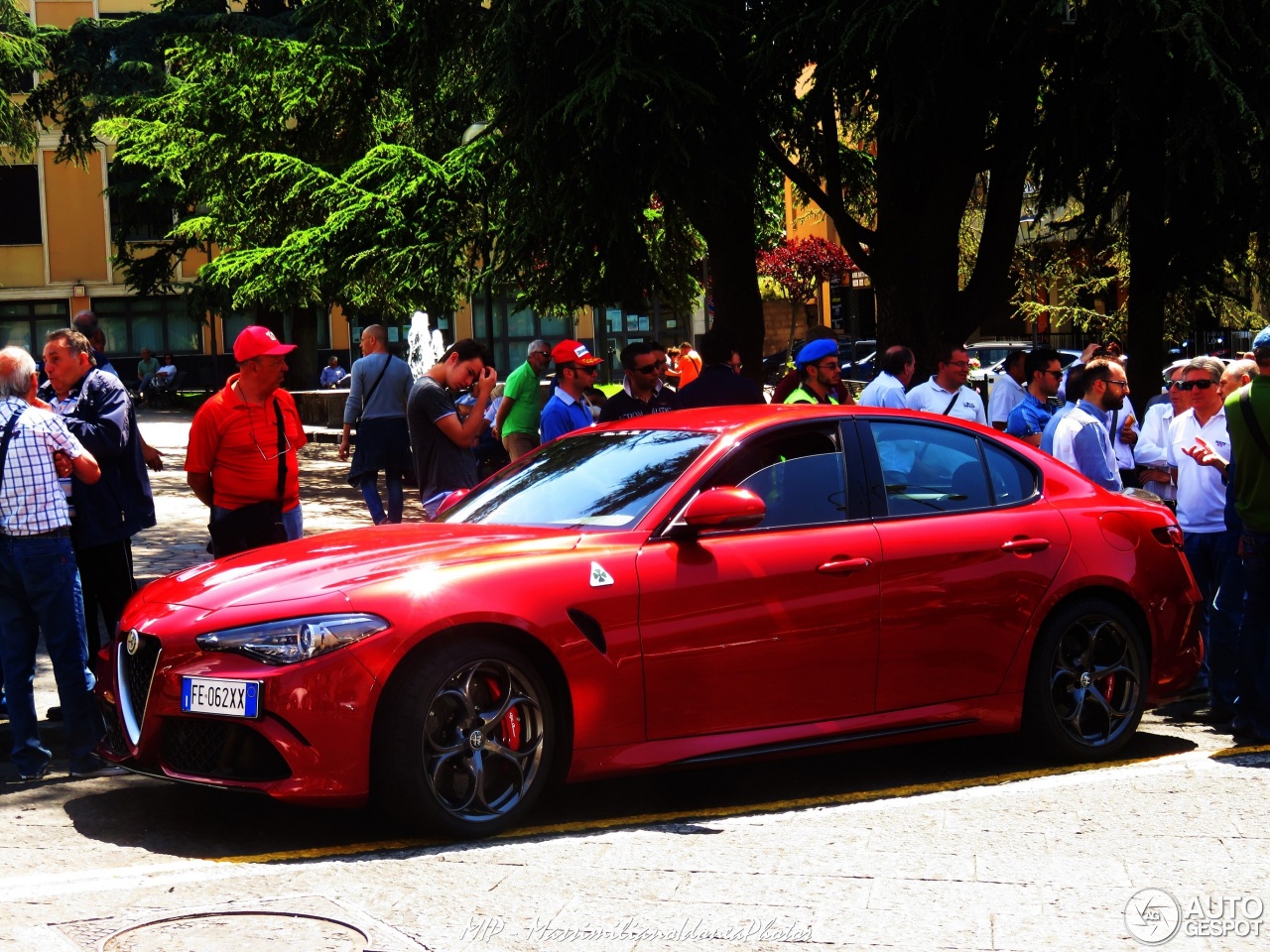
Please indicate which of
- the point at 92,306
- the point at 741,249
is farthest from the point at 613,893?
the point at 92,306

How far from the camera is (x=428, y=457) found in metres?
10.4

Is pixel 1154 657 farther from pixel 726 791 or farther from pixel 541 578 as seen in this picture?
pixel 541 578

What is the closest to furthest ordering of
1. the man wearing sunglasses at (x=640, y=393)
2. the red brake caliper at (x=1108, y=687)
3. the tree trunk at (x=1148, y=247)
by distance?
the red brake caliper at (x=1108, y=687)
the man wearing sunglasses at (x=640, y=393)
the tree trunk at (x=1148, y=247)

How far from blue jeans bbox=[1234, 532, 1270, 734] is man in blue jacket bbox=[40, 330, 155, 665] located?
195 inches

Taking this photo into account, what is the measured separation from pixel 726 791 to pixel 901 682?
32.3 inches

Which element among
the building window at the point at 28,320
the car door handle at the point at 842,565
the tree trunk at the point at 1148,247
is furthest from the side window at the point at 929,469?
the building window at the point at 28,320

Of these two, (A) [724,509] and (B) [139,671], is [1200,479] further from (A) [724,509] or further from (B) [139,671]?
(B) [139,671]

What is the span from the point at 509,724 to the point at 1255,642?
3748 mm

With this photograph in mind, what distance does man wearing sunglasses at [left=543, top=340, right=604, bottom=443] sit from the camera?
10641 millimetres

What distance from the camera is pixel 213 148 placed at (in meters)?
31.7

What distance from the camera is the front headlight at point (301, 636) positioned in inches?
225

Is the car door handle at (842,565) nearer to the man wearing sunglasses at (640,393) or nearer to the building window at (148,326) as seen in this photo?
the man wearing sunglasses at (640,393)

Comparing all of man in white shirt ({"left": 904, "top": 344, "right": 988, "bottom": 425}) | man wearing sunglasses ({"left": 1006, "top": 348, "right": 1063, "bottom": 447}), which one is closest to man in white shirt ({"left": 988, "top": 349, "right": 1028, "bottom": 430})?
man wearing sunglasses ({"left": 1006, "top": 348, "right": 1063, "bottom": 447})

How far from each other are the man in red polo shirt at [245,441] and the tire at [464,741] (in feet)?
9.25
